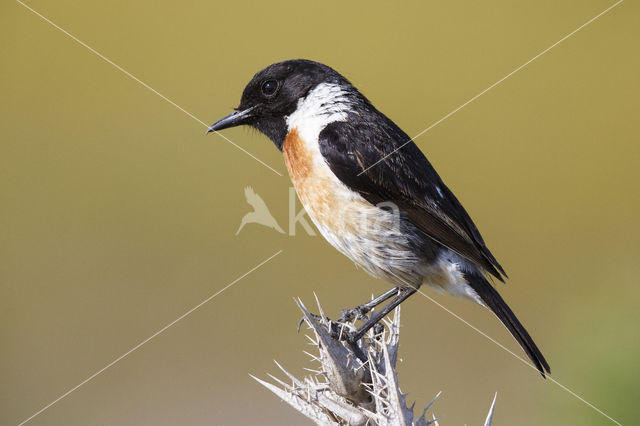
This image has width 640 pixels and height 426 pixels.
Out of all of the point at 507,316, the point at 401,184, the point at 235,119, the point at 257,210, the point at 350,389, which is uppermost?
the point at 235,119

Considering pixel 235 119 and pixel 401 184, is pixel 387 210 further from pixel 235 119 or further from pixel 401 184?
pixel 235 119

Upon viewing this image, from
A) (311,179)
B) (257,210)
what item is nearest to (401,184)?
(311,179)

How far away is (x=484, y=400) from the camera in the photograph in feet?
15.6

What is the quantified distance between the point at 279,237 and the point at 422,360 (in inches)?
77.1

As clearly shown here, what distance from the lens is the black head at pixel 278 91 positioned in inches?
139

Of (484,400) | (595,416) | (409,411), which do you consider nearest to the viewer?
(409,411)

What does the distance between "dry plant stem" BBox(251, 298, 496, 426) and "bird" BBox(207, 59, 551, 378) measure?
27.8 inches

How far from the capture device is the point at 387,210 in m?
3.03

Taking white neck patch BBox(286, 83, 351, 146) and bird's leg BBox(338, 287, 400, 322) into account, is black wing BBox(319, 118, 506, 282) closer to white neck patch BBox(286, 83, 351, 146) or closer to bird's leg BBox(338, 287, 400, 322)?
white neck patch BBox(286, 83, 351, 146)

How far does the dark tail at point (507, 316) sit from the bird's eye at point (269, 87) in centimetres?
146

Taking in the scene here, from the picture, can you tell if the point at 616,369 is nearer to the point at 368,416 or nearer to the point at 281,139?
the point at 368,416

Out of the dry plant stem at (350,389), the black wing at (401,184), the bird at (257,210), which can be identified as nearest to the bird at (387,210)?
the black wing at (401,184)

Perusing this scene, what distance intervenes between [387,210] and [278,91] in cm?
101

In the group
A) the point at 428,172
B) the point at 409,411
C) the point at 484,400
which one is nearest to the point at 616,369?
the point at 409,411
